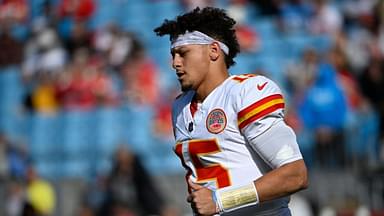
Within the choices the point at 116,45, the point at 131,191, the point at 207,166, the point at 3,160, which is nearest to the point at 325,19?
the point at 116,45

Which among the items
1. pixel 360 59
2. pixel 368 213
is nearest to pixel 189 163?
pixel 368 213

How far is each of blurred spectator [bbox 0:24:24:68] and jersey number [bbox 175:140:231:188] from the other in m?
11.4

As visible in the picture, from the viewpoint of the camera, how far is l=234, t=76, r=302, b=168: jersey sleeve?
4387mm

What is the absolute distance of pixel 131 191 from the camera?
11.3 meters

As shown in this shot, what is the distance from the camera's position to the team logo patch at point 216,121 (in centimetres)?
456

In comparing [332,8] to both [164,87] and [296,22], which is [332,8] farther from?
[164,87]

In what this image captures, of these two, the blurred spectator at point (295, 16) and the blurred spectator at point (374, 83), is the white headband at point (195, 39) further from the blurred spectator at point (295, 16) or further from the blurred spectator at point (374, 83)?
the blurred spectator at point (295, 16)

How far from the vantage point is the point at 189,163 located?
4.75m

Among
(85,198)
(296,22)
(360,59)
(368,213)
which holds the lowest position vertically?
(368,213)

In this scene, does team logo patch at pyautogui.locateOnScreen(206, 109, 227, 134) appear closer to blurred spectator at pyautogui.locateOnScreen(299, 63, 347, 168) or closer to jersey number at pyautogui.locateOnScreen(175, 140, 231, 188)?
jersey number at pyautogui.locateOnScreen(175, 140, 231, 188)

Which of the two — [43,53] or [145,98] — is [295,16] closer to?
[145,98]

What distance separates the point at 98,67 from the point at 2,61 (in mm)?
2385

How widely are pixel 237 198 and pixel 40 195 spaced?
27.6ft

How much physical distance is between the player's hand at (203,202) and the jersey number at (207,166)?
0.24 meters
